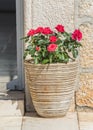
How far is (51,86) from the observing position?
3816mm

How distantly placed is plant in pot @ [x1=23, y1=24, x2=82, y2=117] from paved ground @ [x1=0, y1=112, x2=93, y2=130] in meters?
0.08

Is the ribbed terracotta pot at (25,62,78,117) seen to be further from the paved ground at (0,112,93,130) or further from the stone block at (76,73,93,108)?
the stone block at (76,73,93,108)

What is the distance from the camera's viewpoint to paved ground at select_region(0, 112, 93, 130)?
3799 millimetres

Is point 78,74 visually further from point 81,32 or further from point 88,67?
point 81,32

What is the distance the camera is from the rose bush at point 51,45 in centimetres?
382

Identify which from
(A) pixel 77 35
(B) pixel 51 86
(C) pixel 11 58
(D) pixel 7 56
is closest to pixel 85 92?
(B) pixel 51 86

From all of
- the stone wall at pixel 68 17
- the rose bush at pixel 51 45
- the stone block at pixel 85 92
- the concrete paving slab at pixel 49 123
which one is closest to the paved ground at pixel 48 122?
the concrete paving slab at pixel 49 123

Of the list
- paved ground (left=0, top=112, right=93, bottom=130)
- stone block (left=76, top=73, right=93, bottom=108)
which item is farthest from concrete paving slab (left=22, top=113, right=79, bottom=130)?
stone block (left=76, top=73, right=93, bottom=108)

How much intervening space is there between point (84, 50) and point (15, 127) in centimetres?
93

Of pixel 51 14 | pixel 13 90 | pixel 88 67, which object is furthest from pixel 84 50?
pixel 13 90

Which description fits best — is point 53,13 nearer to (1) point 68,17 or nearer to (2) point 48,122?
(1) point 68,17

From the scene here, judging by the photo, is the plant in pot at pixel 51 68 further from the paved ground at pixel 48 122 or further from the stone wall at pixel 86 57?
the stone wall at pixel 86 57

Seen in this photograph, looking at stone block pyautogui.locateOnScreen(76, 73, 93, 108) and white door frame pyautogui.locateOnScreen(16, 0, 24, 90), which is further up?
white door frame pyautogui.locateOnScreen(16, 0, 24, 90)

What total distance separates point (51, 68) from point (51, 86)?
6.2 inches
